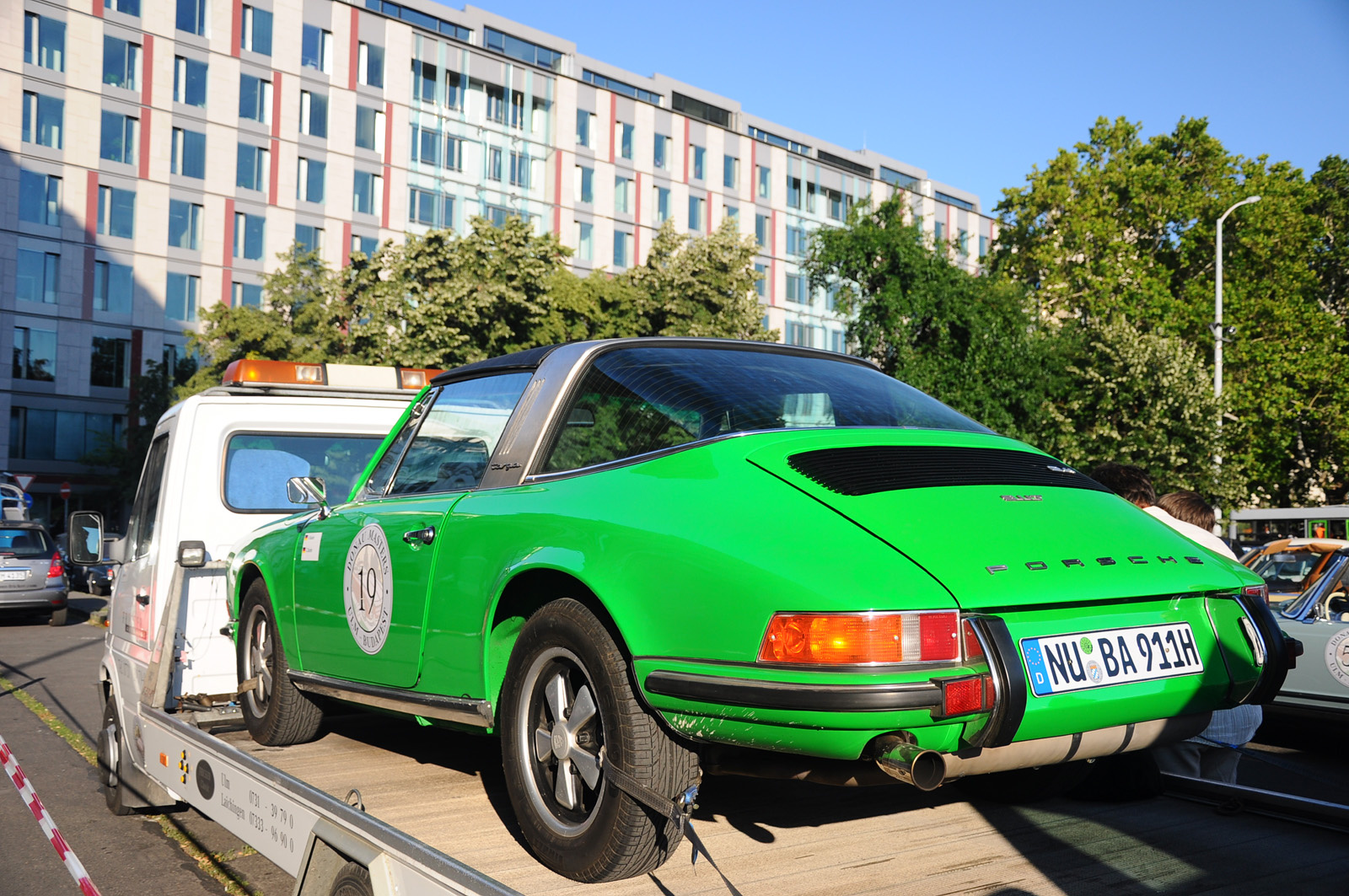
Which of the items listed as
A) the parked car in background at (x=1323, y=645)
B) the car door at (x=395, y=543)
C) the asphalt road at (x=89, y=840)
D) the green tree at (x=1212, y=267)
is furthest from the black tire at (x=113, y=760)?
the green tree at (x=1212, y=267)

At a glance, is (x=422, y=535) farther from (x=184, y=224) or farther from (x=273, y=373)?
(x=184, y=224)

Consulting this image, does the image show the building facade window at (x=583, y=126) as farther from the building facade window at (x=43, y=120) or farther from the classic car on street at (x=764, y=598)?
the classic car on street at (x=764, y=598)

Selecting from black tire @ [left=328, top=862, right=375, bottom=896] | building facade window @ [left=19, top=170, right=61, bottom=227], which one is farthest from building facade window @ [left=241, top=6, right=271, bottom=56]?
black tire @ [left=328, top=862, right=375, bottom=896]

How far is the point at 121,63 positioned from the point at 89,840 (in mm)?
46796

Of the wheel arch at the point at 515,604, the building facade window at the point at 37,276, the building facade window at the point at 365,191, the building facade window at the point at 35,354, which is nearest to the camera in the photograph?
the wheel arch at the point at 515,604

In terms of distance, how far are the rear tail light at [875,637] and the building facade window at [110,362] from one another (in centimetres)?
4916

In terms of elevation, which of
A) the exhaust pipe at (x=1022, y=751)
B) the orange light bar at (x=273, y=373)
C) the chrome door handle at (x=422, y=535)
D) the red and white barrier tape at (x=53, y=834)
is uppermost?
the orange light bar at (x=273, y=373)

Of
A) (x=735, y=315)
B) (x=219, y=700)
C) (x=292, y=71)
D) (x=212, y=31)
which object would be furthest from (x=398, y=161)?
(x=219, y=700)

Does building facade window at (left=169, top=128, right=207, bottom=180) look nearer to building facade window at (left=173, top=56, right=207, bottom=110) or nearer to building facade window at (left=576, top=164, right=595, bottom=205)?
building facade window at (left=173, top=56, right=207, bottom=110)

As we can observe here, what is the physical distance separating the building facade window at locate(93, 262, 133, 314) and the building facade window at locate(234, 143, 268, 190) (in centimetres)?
575

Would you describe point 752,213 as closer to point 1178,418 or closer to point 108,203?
point 108,203

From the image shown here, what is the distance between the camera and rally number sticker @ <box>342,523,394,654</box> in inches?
146

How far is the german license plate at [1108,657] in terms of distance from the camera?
2.44m

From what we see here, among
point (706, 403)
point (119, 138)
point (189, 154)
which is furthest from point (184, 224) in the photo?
point (706, 403)
